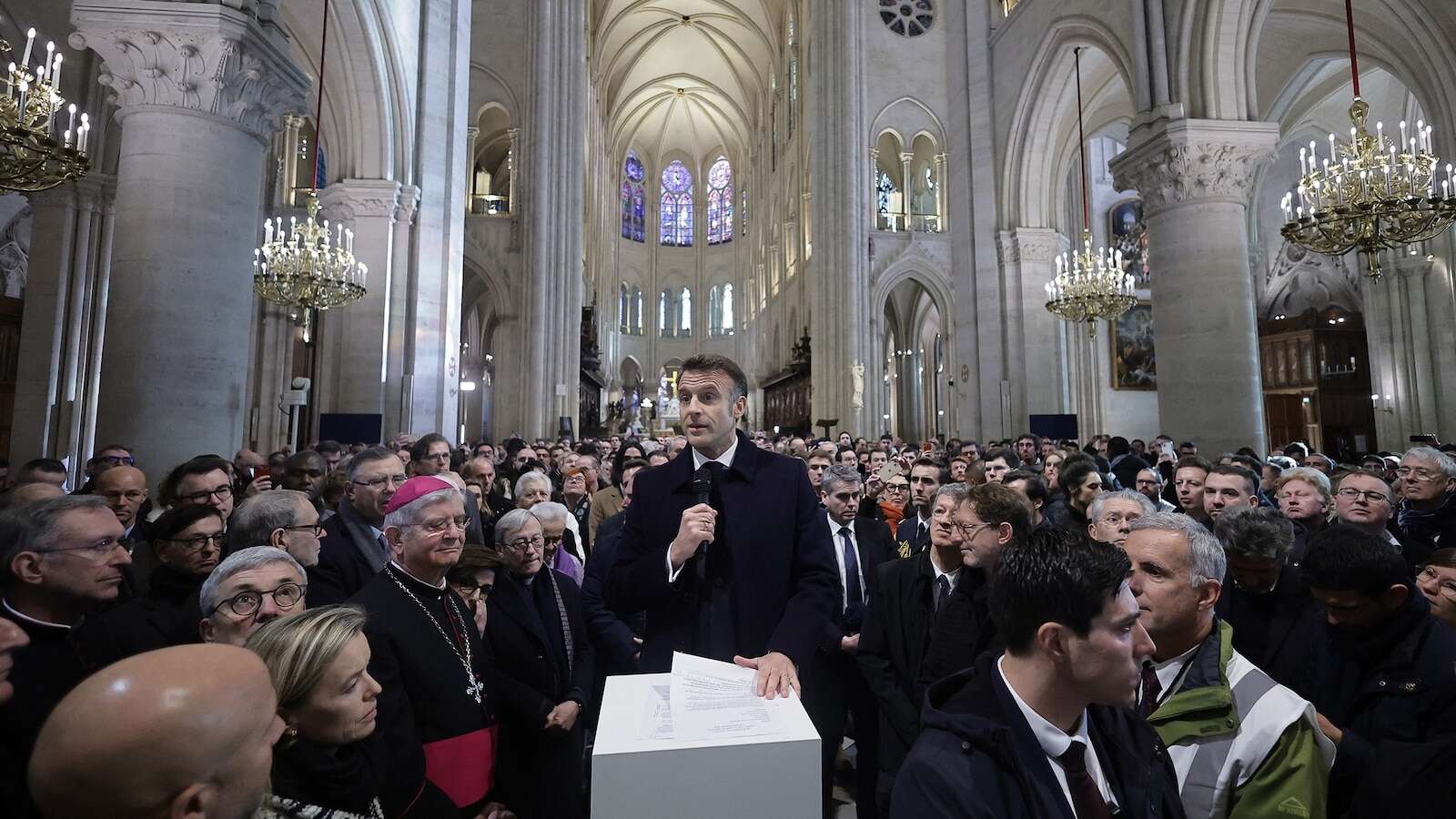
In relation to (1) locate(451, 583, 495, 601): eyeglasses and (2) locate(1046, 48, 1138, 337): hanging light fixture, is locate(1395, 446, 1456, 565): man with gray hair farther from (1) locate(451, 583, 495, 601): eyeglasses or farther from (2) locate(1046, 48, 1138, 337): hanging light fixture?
(2) locate(1046, 48, 1138, 337): hanging light fixture

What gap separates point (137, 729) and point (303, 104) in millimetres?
7385

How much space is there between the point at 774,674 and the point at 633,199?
49.4 meters

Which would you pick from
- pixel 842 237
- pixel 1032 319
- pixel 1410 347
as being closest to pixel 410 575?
pixel 1032 319

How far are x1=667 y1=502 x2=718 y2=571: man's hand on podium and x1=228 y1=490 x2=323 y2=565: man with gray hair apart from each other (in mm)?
1825

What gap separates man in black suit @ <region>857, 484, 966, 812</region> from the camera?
2.90 m

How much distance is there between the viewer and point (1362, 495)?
146 inches

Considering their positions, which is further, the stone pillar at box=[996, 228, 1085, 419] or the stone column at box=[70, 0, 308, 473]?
the stone pillar at box=[996, 228, 1085, 419]

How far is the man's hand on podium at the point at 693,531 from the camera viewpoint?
1.91 m

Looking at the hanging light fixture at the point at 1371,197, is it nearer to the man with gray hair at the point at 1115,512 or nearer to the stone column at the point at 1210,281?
the stone column at the point at 1210,281

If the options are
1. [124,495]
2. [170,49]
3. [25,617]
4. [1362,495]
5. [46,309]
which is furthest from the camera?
[46,309]

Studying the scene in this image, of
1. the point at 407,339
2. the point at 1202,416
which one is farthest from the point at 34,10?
the point at 1202,416

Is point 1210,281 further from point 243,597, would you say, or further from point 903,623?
point 243,597

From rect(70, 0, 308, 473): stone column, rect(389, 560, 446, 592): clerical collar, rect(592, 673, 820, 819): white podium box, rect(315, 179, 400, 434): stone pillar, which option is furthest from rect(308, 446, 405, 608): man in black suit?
rect(315, 179, 400, 434): stone pillar

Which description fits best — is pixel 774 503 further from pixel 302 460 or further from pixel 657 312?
pixel 657 312
